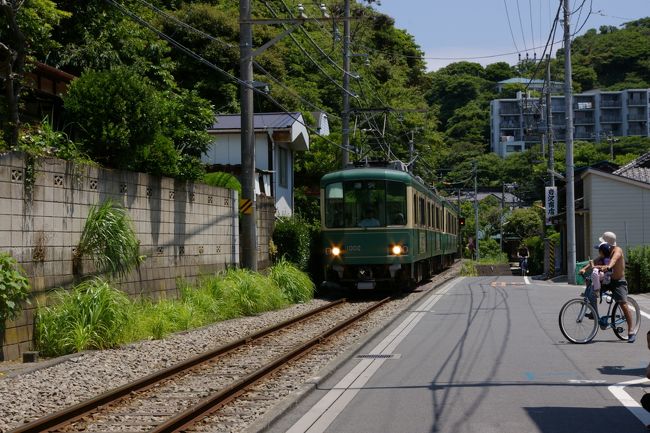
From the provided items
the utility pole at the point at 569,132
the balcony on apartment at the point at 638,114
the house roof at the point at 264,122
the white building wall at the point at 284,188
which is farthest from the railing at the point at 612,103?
the utility pole at the point at 569,132

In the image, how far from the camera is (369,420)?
6.95m

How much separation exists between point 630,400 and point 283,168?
24.0 metres

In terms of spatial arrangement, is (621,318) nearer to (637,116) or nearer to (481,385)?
(481,385)

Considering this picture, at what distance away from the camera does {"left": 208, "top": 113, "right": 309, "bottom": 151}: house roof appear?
2911 cm

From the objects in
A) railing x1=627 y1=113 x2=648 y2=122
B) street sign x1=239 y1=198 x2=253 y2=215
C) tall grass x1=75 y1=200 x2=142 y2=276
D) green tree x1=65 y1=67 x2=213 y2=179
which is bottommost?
tall grass x1=75 y1=200 x2=142 y2=276

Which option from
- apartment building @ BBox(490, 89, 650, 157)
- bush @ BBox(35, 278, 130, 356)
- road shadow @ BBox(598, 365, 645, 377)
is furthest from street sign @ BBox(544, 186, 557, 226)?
apartment building @ BBox(490, 89, 650, 157)

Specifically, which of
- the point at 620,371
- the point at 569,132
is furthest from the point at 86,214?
the point at 569,132

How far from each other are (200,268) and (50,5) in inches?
319

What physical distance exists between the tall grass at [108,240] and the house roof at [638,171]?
2643 centimetres

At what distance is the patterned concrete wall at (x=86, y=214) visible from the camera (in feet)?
35.2

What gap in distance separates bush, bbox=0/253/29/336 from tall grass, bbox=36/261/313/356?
2.74 feet

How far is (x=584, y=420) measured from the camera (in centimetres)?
680

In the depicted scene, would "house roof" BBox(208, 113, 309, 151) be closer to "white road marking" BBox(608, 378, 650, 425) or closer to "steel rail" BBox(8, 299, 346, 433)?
"steel rail" BBox(8, 299, 346, 433)

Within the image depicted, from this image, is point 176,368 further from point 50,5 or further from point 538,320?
point 50,5
